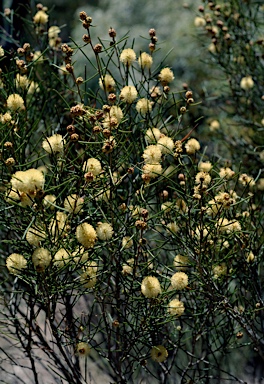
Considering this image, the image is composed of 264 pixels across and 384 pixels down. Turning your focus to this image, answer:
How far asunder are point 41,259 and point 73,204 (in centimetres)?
11

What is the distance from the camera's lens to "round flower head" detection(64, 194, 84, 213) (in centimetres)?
97

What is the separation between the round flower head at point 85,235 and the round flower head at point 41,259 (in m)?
0.05

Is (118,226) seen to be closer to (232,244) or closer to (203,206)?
(203,206)

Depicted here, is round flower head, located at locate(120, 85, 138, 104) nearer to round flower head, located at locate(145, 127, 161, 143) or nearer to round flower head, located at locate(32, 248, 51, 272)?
round flower head, located at locate(145, 127, 161, 143)

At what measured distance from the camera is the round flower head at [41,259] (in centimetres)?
93

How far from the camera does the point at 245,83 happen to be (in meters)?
1.80

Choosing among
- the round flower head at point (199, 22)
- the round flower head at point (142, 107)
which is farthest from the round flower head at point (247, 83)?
the round flower head at point (142, 107)

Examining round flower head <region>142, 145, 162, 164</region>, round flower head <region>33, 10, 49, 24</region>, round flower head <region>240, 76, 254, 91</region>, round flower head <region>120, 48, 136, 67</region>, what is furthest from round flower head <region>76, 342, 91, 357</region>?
round flower head <region>240, 76, 254, 91</region>

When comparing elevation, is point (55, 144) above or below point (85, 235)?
above

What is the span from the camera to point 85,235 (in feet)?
3.12

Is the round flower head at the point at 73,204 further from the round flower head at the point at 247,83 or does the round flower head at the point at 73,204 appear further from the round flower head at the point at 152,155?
the round flower head at the point at 247,83


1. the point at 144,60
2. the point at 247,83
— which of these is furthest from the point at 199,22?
the point at 144,60

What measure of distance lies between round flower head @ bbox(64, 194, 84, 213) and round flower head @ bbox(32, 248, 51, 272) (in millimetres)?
78

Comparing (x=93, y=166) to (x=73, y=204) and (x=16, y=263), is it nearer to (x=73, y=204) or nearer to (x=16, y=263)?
(x=73, y=204)
